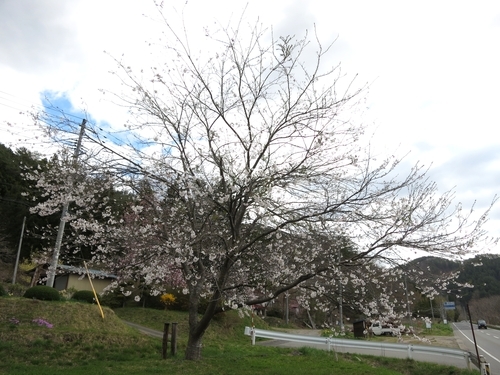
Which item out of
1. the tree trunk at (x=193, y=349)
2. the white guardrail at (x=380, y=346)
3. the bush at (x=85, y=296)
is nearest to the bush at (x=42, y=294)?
the bush at (x=85, y=296)

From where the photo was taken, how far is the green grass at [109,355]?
8.05m

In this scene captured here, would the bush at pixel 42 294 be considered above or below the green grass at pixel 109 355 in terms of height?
above

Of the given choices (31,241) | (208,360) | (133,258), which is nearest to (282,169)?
(133,258)

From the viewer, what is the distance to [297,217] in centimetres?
709

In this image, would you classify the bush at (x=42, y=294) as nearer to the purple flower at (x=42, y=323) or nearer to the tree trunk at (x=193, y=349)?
the purple flower at (x=42, y=323)

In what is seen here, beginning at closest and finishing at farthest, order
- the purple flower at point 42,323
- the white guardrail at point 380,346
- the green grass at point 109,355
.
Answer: the green grass at point 109,355 < the purple flower at point 42,323 < the white guardrail at point 380,346

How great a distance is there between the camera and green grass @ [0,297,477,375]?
805cm

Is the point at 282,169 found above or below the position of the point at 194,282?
above

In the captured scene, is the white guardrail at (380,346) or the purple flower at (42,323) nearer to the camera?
the purple flower at (42,323)

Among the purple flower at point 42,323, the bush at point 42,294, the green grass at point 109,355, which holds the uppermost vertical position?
the bush at point 42,294

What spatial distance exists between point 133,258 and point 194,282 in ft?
5.28

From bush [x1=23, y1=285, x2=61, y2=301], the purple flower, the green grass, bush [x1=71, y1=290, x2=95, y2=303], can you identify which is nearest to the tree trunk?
the green grass

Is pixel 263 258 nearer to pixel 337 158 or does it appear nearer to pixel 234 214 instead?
pixel 234 214

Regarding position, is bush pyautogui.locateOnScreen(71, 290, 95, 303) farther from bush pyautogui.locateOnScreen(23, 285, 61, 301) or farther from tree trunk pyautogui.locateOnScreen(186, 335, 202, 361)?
tree trunk pyautogui.locateOnScreen(186, 335, 202, 361)
